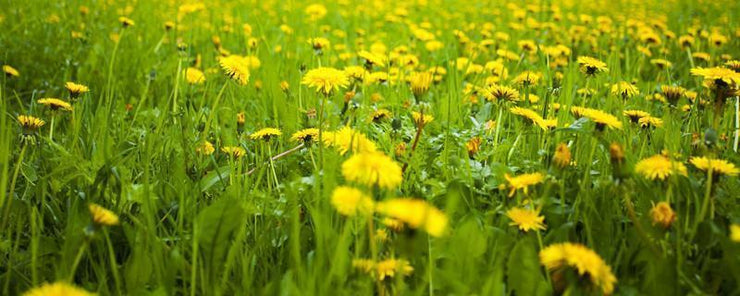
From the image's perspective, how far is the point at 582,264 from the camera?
76 centimetres

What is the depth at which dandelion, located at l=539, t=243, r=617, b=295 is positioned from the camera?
0.76 m

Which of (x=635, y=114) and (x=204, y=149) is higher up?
(x=635, y=114)

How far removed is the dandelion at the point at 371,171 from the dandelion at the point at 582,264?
10.2 inches

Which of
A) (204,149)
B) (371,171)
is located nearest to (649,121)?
(371,171)

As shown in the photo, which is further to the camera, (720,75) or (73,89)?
(73,89)

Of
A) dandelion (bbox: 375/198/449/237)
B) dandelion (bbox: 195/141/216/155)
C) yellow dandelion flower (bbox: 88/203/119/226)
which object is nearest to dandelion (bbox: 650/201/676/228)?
dandelion (bbox: 375/198/449/237)

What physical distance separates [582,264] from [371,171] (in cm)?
33

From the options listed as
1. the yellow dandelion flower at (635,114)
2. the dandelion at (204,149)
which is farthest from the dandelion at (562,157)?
the dandelion at (204,149)

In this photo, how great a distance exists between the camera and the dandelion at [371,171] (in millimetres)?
866

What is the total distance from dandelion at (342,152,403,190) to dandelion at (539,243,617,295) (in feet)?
0.85

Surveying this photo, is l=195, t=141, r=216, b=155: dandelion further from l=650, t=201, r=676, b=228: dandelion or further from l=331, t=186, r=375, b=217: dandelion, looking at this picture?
l=650, t=201, r=676, b=228: dandelion

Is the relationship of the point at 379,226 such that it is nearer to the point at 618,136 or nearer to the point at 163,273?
the point at 163,273

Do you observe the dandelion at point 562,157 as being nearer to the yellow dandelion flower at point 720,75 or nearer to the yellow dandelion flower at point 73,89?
the yellow dandelion flower at point 720,75

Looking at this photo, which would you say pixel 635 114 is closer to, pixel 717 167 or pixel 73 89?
pixel 717 167
